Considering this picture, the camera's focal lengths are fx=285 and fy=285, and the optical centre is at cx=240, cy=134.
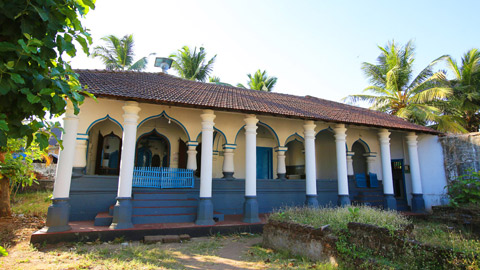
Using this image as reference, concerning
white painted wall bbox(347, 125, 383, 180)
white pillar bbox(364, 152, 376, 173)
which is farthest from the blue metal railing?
white pillar bbox(364, 152, 376, 173)

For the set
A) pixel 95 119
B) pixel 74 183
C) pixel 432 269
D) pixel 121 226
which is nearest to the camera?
pixel 432 269

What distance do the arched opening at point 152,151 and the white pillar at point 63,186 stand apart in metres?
4.59

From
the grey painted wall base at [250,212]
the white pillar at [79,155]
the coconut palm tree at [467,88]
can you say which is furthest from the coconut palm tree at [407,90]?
the white pillar at [79,155]

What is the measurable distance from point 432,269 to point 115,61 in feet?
84.5

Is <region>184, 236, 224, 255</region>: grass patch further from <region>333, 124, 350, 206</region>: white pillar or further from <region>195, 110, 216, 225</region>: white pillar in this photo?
<region>333, 124, 350, 206</region>: white pillar

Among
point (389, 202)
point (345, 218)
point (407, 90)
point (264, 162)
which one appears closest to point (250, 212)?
point (345, 218)

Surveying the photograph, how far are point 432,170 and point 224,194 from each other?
9.16 m

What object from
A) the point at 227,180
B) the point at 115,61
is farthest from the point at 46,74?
the point at 115,61

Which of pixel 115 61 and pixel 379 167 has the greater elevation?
pixel 115 61

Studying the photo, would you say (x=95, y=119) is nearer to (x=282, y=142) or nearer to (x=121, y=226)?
(x=121, y=226)

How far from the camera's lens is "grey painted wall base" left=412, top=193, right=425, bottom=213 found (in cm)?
1182

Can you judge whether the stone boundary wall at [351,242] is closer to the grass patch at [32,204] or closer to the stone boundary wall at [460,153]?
the stone boundary wall at [460,153]

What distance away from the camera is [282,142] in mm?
11578

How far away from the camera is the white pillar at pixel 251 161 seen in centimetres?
894
